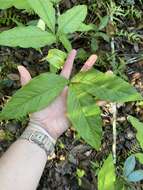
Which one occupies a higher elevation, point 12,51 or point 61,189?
point 12,51

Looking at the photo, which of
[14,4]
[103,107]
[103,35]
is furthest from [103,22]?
[14,4]

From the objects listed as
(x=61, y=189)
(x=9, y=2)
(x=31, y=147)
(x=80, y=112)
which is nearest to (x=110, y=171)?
(x=80, y=112)

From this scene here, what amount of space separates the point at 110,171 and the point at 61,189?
624mm

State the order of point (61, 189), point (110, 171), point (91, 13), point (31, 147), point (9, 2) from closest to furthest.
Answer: point (110, 171), point (31, 147), point (9, 2), point (61, 189), point (91, 13)

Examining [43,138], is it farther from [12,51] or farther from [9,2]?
[12,51]

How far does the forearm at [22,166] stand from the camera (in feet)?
4.65

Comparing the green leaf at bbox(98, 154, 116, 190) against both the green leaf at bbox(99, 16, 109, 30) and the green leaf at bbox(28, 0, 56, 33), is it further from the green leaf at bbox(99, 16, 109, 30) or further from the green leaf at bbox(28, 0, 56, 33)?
the green leaf at bbox(99, 16, 109, 30)

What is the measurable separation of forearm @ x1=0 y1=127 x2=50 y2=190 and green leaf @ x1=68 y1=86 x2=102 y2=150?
24 cm

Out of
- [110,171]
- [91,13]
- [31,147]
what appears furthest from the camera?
[91,13]

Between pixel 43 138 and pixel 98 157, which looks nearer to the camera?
pixel 43 138

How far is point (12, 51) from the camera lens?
7.09 ft

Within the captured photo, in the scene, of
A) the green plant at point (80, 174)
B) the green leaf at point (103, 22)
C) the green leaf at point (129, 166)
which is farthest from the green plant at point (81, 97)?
the green leaf at point (103, 22)

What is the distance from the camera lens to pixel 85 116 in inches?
54.2

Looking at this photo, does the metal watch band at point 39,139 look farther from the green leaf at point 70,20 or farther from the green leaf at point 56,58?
the green leaf at point 70,20
